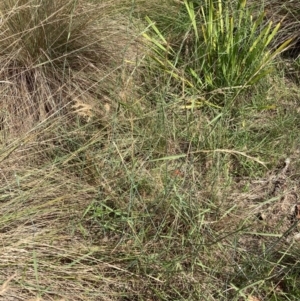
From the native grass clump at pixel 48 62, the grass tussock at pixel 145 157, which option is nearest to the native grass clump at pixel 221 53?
the grass tussock at pixel 145 157

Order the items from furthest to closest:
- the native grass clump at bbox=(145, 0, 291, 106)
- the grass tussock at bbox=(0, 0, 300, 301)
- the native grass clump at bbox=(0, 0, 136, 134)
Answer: the native grass clump at bbox=(145, 0, 291, 106) → the native grass clump at bbox=(0, 0, 136, 134) → the grass tussock at bbox=(0, 0, 300, 301)

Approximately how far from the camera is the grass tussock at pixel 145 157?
1934 mm

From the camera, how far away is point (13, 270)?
6.11 ft

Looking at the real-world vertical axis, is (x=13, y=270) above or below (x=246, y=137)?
above

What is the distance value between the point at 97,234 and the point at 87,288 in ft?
0.74

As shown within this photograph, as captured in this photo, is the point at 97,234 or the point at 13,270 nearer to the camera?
the point at 13,270

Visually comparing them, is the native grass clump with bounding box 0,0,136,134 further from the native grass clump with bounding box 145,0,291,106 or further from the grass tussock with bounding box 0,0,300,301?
the native grass clump with bounding box 145,0,291,106

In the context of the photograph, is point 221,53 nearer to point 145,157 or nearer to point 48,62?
point 145,157

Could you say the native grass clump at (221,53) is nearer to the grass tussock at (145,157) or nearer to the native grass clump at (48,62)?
the grass tussock at (145,157)

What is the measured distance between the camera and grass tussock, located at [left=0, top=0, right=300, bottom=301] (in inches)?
76.1

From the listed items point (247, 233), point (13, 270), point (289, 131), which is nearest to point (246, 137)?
point (289, 131)

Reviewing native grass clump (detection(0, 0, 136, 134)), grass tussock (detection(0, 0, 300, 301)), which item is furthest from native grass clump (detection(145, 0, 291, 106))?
native grass clump (detection(0, 0, 136, 134))

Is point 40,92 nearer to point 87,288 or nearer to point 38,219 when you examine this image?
point 38,219

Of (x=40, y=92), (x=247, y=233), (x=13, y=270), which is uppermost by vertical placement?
(x=40, y=92)
